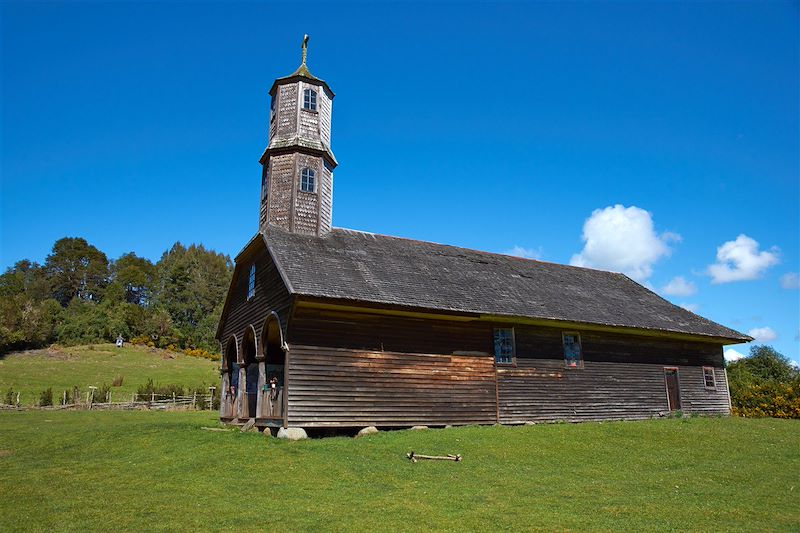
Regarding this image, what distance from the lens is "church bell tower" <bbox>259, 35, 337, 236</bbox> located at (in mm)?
23406

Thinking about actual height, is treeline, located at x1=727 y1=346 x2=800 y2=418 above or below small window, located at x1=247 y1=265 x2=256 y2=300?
below

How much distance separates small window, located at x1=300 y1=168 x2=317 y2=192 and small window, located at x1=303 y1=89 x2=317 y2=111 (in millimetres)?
2958

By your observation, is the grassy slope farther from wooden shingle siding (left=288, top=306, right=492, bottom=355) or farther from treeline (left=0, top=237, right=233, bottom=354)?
wooden shingle siding (left=288, top=306, right=492, bottom=355)

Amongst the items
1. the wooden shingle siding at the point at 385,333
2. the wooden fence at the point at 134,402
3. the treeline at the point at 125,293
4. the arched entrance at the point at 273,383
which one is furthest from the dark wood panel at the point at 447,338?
the treeline at the point at 125,293

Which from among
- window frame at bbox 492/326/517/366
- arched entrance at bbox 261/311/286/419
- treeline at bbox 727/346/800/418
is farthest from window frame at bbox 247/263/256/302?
treeline at bbox 727/346/800/418

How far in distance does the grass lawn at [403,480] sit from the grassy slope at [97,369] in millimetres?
24734

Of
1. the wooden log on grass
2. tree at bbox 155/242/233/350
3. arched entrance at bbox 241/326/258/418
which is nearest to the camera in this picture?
the wooden log on grass

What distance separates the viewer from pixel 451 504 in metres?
10.6

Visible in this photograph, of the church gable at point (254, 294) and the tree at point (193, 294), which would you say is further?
the tree at point (193, 294)

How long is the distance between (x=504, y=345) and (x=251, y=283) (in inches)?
387

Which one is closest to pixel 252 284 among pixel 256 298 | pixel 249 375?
pixel 256 298

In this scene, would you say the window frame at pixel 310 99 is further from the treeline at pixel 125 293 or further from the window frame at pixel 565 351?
the treeline at pixel 125 293

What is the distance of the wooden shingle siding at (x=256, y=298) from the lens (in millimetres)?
19922

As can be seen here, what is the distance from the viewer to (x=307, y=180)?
2405 cm
